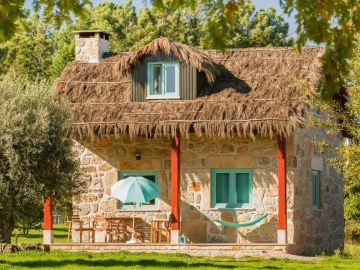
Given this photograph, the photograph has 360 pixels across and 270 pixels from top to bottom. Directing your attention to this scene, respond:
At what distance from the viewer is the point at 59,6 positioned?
8.77m

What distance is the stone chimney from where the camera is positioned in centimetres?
2389

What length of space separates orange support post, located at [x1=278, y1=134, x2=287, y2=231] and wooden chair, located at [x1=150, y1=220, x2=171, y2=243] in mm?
2660

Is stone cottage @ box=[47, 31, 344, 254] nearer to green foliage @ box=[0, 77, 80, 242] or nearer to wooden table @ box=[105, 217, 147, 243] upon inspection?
wooden table @ box=[105, 217, 147, 243]

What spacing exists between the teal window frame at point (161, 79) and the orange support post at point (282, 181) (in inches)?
123

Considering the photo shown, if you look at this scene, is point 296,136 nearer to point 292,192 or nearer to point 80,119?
point 292,192

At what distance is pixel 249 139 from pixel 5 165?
6554 mm

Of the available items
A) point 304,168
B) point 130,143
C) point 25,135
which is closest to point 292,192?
point 304,168

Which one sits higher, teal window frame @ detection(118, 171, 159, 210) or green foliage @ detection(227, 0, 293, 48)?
green foliage @ detection(227, 0, 293, 48)

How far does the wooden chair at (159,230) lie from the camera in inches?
818

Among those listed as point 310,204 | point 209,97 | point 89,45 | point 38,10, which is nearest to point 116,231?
point 209,97

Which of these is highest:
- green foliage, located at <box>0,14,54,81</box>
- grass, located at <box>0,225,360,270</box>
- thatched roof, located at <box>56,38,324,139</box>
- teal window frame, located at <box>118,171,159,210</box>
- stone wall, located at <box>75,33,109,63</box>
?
green foliage, located at <box>0,14,54,81</box>

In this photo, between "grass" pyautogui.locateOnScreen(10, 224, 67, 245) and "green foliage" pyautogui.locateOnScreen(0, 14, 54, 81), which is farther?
"green foliage" pyautogui.locateOnScreen(0, 14, 54, 81)

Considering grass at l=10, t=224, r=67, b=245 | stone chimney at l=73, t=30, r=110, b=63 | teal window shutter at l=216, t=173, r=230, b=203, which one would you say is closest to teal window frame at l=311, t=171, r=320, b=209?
teal window shutter at l=216, t=173, r=230, b=203

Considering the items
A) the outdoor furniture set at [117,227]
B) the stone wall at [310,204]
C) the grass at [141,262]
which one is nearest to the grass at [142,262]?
the grass at [141,262]
